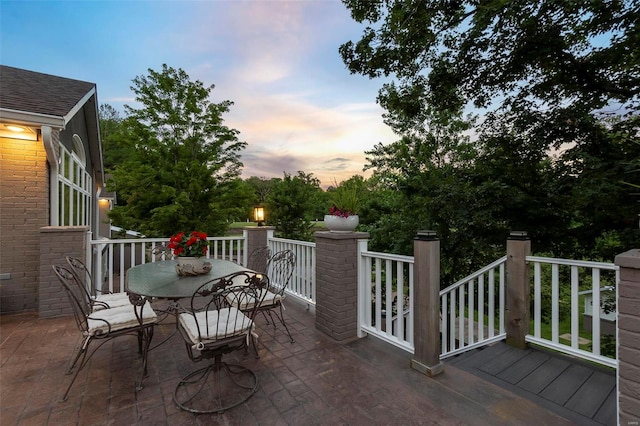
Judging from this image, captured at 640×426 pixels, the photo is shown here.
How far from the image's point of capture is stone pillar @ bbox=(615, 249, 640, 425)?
4.38 feet

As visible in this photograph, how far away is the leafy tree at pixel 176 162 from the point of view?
7.95 m

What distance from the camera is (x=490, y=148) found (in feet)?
18.6

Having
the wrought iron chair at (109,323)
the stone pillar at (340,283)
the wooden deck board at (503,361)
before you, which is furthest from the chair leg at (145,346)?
the wooden deck board at (503,361)

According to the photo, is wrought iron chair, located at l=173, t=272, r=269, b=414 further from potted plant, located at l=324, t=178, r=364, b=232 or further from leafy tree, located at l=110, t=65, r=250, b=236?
leafy tree, located at l=110, t=65, r=250, b=236

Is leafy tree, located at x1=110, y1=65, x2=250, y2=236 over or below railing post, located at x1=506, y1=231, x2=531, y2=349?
over

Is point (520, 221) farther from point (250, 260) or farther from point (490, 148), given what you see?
point (250, 260)

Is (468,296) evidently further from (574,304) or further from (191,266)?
(191,266)

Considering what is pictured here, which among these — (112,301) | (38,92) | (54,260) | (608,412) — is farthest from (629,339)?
(38,92)

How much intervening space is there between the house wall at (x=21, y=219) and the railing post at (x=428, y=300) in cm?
523

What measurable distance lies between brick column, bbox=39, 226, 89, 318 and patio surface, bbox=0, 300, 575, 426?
700mm

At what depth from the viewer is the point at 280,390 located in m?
2.22

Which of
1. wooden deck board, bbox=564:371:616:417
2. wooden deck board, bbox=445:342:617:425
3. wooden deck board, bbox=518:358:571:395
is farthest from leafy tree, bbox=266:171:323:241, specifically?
wooden deck board, bbox=564:371:616:417

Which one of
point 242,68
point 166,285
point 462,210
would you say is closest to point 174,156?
point 242,68

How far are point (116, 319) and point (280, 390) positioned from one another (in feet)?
4.89
